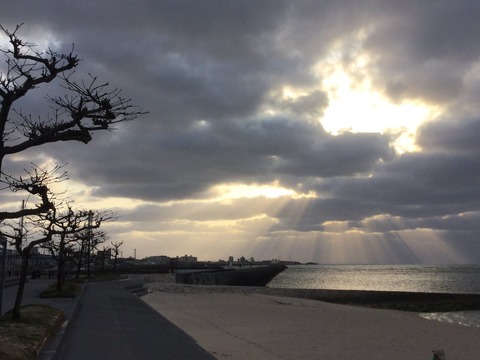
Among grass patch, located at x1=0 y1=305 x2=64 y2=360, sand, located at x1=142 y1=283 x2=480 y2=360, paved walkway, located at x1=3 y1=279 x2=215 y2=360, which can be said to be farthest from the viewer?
sand, located at x1=142 y1=283 x2=480 y2=360

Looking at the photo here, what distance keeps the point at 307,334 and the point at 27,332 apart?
12.7 metres

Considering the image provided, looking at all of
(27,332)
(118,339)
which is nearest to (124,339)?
(118,339)

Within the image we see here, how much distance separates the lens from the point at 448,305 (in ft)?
163

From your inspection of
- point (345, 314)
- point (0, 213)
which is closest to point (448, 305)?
point (345, 314)

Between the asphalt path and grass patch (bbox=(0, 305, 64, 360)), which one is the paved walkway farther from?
grass patch (bbox=(0, 305, 64, 360))

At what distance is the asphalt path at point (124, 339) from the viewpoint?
11750 mm

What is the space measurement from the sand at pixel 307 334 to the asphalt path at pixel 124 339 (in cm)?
145

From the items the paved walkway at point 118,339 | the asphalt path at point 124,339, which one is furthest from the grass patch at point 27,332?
the asphalt path at point 124,339

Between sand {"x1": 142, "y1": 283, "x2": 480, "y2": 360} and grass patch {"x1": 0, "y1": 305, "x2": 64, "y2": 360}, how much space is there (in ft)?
16.2

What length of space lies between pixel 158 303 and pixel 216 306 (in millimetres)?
4025

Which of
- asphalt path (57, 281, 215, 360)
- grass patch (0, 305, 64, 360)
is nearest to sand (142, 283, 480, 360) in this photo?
asphalt path (57, 281, 215, 360)

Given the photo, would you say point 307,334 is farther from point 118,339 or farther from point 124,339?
point 118,339

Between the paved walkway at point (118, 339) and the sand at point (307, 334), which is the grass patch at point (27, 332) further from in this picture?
the sand at point (307, 334)

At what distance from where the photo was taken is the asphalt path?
38.5 feet
